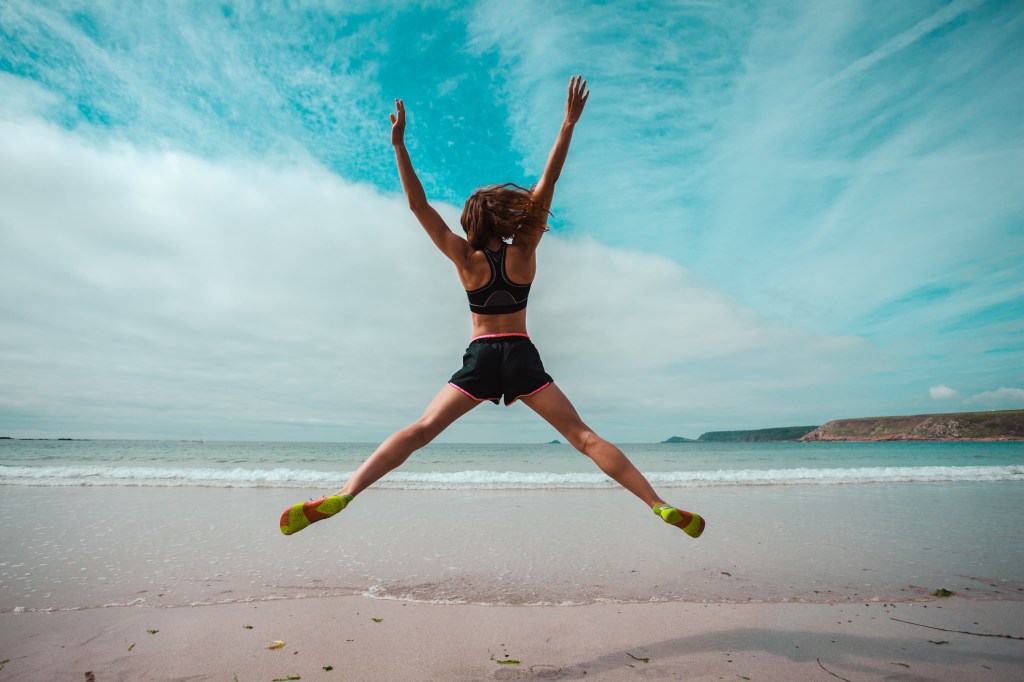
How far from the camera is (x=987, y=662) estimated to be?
3.16 m

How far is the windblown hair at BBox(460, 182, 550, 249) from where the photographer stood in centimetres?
305

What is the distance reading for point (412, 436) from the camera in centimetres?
298

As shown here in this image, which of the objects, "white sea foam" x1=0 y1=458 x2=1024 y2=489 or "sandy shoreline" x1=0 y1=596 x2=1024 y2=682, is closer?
"sandy shoreline" x1=0 y1=596 x2=1024 y2=682

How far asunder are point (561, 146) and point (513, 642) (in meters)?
3.25

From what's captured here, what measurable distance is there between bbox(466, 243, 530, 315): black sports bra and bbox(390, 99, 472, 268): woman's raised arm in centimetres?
17

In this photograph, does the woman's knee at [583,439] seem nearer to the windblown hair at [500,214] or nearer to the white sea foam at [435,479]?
the windblown hair at [500,214]

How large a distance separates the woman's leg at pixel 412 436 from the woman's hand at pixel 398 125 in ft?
4.95

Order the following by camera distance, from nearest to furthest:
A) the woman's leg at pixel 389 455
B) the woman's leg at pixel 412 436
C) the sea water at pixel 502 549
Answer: the woman's leg at pixel 389 455
the woman's leg at pixel 412 436
the sea water at pixel 502 549

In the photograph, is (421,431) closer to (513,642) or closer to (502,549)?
(513,642)

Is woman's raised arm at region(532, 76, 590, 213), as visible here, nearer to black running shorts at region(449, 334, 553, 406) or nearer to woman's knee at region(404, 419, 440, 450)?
black running shorts at region(449, 334, 553, 406)

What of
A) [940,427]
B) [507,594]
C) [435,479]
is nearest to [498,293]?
[507,594]

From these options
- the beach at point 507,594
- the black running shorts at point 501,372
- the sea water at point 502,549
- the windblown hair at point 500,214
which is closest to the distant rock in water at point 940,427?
the sea water at point 502,549

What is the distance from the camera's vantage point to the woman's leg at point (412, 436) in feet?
9.46

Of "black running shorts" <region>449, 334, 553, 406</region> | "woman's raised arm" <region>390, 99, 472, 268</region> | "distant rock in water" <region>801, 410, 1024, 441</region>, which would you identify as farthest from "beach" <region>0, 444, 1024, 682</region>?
"distant rock in water" <region>801, 410, 1024, 441</region>
